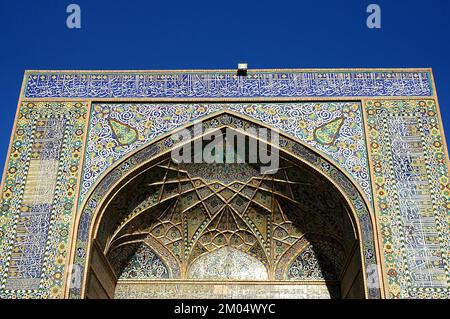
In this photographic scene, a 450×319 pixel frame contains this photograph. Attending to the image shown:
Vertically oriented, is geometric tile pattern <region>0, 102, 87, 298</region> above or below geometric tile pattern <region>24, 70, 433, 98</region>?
below

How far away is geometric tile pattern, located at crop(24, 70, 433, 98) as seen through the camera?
925 cm

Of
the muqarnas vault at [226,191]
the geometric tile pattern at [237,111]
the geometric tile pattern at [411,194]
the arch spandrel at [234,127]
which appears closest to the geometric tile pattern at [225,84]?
the muqarnas vault at [226,191]

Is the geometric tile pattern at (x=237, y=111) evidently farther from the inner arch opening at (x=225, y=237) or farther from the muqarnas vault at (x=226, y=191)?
the inner arch opening at (x=225, y=237)

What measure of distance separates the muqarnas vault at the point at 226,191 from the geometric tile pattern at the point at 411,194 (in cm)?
2

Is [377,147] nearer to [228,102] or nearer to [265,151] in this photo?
[265,151]

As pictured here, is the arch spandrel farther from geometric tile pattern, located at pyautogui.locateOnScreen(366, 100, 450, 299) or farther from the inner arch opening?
the inner arch opening

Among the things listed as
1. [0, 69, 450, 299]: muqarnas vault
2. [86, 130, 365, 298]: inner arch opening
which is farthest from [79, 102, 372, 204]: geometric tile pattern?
[86, 130, 365, 298]: inner arch opening

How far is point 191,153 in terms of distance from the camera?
9273 mm

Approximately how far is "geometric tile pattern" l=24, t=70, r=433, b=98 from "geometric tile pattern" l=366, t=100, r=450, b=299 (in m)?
0.36

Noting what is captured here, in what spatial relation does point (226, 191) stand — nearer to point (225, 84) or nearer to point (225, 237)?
point (225, 237)

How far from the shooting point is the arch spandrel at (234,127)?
26.5ft

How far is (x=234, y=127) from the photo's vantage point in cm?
910

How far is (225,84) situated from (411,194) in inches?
126
